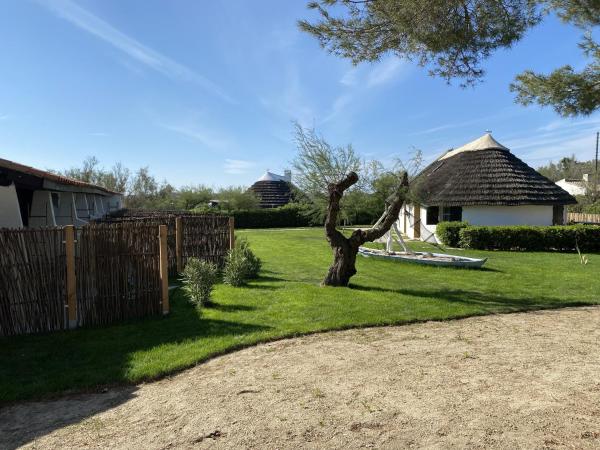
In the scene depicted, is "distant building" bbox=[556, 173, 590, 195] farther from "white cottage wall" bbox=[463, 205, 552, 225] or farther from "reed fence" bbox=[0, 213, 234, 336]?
"reed fence" bbox=[0, 213, 234, 336]

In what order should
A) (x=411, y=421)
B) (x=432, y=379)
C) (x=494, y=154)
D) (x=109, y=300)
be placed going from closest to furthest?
(x=411, y=421), (x=432, y=379), (x=109, y=300), (x=494, y=154)

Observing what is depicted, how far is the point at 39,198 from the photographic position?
13688 mm

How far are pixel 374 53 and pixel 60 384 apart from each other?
6.53m

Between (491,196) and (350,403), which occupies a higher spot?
(491,196)

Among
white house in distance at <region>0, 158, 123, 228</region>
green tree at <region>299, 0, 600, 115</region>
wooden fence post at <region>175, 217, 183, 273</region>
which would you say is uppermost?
green tree at <region>299, 0, 600, 115</region>

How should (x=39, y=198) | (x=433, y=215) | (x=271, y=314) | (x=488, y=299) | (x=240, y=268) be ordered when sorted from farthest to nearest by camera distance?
1. (x=433, y=215)
2. (x=39, y=198)
3. (x=240, y=268)
4. (x=488, y=299)
5. (x=271, y=314)

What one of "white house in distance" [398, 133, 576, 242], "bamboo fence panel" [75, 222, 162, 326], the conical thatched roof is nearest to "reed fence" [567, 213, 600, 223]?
"white house in distance" [398, 133, 576, 242]

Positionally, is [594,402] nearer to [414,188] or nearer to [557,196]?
[414,188]

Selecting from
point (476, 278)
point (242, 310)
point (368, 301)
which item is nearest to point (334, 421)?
point (242, 310)

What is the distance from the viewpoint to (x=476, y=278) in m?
12.2

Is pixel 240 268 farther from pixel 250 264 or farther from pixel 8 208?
pixel 8 208

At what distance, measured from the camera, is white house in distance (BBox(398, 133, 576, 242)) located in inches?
949

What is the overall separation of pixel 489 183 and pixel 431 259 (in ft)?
40.4

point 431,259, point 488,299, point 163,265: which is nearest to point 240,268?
point 163,265
